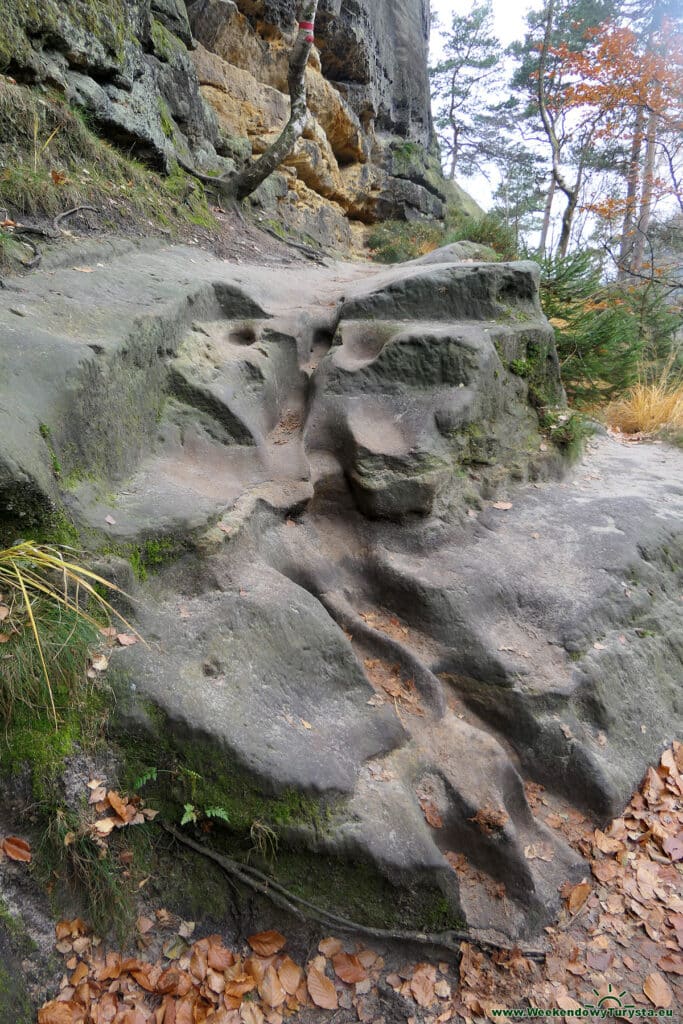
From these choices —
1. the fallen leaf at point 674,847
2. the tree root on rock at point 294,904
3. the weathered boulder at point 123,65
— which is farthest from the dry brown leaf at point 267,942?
the weathered boulder at point 123,65

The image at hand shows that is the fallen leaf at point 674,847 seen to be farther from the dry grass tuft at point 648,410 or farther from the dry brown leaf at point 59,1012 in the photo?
the dry grass tuft at point 648,410

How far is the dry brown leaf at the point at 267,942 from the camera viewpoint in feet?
8.12

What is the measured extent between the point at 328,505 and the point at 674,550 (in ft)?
8.84

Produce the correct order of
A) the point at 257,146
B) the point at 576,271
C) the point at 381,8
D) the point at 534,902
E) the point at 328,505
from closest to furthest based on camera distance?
the point at 534,902 → the point at 328,505 → the point at 576,271 → the point at 257,146 → the point at 381,8

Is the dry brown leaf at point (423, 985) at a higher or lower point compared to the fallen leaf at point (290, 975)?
lower

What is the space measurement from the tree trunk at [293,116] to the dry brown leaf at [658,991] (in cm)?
856

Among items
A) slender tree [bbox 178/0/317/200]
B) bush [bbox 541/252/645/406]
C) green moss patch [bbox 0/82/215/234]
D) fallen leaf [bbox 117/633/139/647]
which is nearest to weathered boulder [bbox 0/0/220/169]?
green moss patch [bbox 0/82/215/234]

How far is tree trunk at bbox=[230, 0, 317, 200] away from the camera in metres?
7.16

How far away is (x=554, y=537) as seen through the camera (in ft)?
14.1

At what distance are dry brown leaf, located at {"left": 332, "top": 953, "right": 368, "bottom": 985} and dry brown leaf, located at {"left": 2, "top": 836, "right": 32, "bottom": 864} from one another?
1307 mm

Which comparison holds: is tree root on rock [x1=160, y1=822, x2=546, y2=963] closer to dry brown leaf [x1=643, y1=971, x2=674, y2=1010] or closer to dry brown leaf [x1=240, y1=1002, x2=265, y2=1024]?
dry brown leaf [x1=240, y1=1002, x2=265, y2=1024]

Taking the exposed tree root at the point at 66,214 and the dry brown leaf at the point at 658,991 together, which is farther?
the exposed tree root at the point at 66,214

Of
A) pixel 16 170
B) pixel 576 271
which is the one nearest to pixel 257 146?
pixel 576 271

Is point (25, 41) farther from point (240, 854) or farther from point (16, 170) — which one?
point (240, 854)
